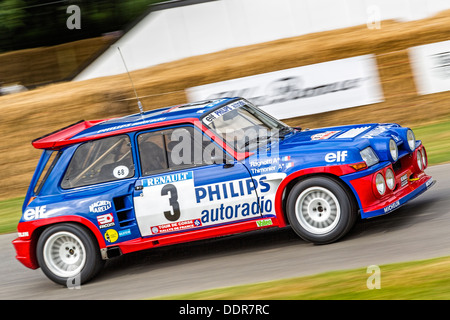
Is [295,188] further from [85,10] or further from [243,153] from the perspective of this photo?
[85,10]

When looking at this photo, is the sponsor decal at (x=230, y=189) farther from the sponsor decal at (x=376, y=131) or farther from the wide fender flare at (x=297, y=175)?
the sponsor decal at (x=376, y=131)

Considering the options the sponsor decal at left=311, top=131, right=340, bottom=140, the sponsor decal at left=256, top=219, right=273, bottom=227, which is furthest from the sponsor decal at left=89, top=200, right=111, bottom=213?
the sponsor decal at left=311, top=131, right=340, bottom=140

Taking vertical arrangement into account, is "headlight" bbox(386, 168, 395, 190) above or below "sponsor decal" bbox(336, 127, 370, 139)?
below

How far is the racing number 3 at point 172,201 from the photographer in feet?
22.9

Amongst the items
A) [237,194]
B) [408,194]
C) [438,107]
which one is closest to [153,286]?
[237,194]

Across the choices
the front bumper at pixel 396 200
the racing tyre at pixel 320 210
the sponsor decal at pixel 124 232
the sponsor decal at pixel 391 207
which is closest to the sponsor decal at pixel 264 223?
the racing tyre at pixel 320 210

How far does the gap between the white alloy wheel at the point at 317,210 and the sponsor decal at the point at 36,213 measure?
283cm

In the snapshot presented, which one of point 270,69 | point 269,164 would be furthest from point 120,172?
point 270,69

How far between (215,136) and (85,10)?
16847 millimetres

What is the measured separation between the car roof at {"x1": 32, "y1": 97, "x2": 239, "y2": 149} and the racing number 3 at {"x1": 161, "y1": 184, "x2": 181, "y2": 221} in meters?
0.71

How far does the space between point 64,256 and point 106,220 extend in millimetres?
697

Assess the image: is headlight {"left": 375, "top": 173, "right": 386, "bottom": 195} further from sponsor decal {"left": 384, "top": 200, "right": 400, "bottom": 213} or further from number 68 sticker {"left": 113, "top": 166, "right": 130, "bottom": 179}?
number 68 sticker {"left": 113, "top": 166, "right": 130, "bottom": 179}

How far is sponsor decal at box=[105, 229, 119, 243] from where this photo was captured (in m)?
7.26

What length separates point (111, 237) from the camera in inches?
287
